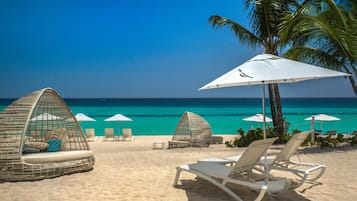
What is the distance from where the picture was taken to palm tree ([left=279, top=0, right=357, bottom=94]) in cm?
931

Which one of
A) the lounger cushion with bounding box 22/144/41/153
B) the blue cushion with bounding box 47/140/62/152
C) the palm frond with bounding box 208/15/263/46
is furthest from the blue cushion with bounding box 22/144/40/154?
the palm frond with bounding box 208/15/263/46

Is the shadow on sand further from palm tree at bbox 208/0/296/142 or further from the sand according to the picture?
palm tree at bbox 208/0/296/142

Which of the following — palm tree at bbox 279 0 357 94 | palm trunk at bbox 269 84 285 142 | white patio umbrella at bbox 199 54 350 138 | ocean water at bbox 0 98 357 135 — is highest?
palm tree at bbox 279 0 357 94

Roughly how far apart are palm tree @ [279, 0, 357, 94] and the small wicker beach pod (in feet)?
13.0

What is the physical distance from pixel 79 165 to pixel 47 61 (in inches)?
2382

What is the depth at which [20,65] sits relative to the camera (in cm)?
5775

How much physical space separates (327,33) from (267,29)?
10.1ft

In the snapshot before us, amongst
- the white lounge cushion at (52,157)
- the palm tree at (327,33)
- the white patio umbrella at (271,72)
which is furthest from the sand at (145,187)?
the palm tree at (327,33)

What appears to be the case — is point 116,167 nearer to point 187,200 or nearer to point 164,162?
point 164,162

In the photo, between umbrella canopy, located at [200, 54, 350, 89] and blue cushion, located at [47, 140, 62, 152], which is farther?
blue cushion, located at [47, 140, 62, 152]

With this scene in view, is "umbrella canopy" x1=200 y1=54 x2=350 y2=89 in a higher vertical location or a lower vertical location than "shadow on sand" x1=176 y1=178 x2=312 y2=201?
higher

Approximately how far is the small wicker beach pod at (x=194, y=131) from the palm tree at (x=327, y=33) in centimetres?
397

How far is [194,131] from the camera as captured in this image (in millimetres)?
12773

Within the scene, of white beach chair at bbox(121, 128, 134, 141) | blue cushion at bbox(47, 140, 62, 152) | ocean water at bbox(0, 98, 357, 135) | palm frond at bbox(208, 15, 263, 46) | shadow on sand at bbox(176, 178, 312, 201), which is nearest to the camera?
shadow on sand at bbox(176, 178, 312, 201)
